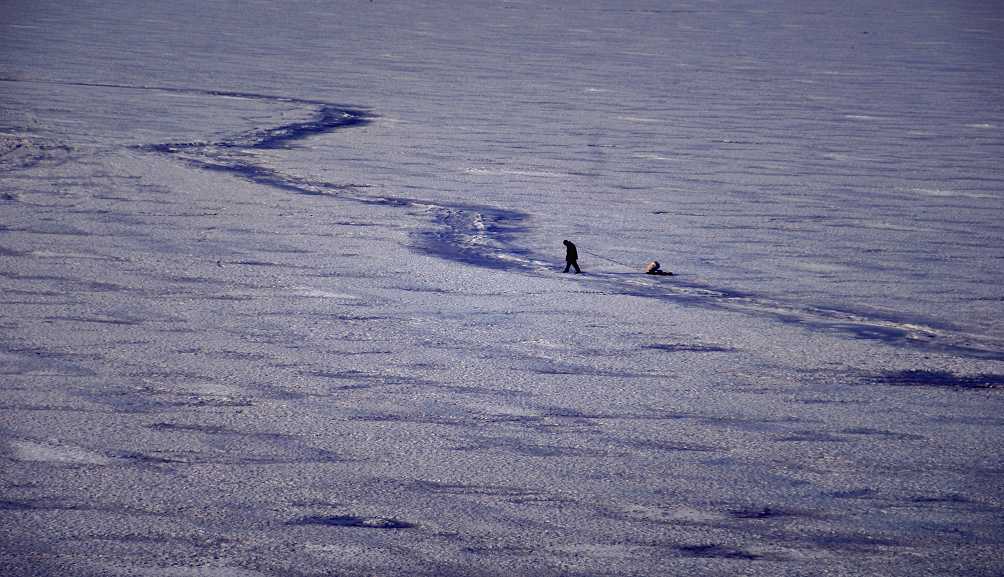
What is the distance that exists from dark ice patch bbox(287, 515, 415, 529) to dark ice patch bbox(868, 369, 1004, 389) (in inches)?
69.0

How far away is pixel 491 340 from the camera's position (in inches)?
169

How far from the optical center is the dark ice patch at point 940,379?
3922 mm

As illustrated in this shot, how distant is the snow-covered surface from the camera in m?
2.84

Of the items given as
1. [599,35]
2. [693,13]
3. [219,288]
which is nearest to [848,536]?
[219,288]

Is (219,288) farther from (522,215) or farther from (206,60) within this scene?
(206,60)

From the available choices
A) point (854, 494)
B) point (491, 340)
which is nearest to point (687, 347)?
point (491, 340)

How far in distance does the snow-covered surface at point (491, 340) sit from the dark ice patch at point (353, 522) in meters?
0.01

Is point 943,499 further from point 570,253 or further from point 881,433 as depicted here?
point 570,253

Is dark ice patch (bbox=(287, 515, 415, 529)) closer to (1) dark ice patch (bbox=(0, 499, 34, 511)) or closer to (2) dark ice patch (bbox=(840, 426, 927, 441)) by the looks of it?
(1) dark ice patch (bbox=(0, 499, 34, 511))

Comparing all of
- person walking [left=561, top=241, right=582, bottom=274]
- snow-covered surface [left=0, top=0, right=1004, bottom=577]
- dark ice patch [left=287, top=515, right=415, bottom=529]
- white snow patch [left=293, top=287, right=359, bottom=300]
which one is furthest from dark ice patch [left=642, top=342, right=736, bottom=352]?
dark ice patch [left=287, top=515, right=415, bottom=529]

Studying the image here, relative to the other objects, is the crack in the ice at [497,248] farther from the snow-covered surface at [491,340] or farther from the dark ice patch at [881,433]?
the dark ice patch at [881,433]

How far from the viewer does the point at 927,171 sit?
772 centimetres

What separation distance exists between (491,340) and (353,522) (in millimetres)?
1502

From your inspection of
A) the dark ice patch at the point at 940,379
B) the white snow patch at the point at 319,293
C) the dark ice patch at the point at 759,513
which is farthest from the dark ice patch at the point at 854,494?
the white snow patch at the point at 319,293
